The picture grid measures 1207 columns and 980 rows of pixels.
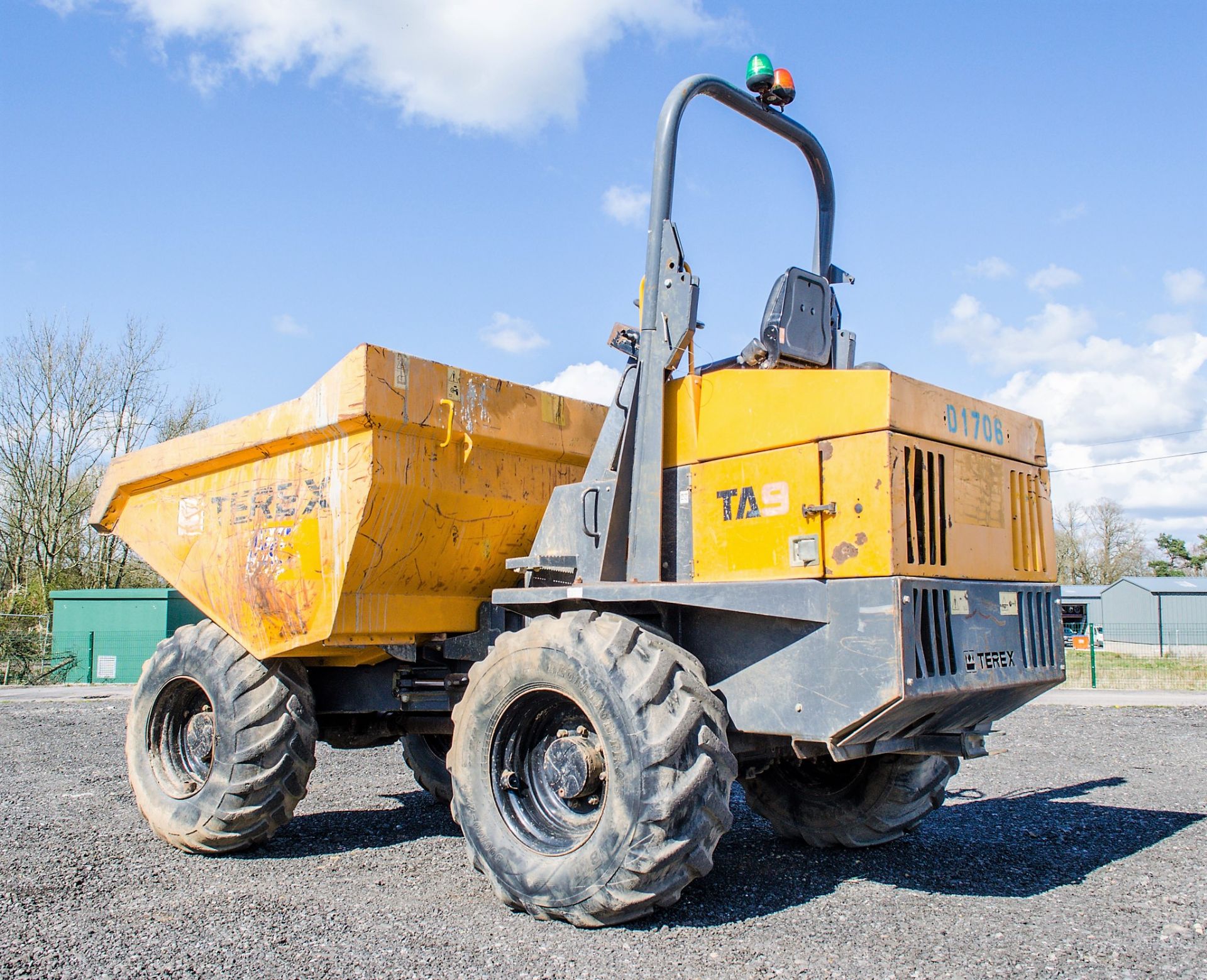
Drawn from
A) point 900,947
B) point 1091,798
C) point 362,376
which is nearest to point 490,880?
point 900,947

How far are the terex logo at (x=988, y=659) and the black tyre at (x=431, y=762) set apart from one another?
13.2ft

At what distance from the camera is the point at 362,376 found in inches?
204

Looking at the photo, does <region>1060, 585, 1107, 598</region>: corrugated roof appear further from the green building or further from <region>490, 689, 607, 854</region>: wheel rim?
<region>490, 689, 607, 854</region>: wheel rim

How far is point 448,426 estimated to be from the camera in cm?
555

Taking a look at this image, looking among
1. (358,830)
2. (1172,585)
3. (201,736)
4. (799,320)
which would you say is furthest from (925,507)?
(1172,585)

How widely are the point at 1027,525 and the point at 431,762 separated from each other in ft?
14.7

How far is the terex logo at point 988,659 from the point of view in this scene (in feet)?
13.7

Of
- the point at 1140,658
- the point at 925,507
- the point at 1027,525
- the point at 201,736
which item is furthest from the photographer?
the point at 1140,658

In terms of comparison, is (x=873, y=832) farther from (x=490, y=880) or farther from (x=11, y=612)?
(x=11, y=612)

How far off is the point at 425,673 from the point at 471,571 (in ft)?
2.45

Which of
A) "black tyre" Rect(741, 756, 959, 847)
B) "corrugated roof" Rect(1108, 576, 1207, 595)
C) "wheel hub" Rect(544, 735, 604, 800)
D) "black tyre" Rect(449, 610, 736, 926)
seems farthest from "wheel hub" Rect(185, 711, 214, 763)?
"corrugated roof" Rect(1108, 576, 1207, 595)

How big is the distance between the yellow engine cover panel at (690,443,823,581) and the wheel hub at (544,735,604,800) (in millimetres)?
923

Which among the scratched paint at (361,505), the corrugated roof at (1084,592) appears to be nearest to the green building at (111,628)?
the scratched paint at (361,505)

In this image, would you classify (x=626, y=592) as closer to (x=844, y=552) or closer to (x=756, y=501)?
(x=756, y=501)
